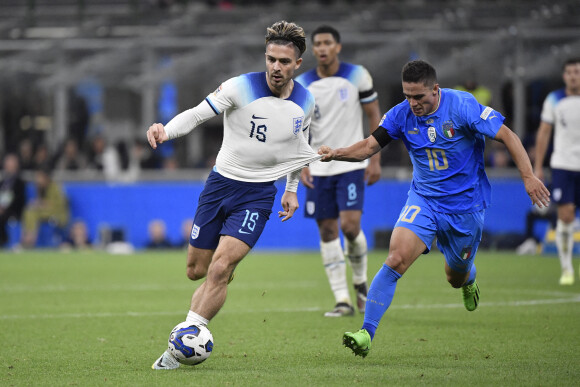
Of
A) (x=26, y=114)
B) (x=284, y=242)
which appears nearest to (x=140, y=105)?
(x=26, y=114)

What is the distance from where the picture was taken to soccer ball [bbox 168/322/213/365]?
22.0ft

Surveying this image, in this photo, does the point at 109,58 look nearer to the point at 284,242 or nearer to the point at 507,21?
the point at 284,242

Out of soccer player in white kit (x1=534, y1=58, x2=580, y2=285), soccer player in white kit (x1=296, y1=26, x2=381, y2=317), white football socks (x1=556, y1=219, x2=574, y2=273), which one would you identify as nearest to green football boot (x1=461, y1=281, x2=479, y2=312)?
soccer player in white kit (x1=296, y1=26, x2=381, y2=317)

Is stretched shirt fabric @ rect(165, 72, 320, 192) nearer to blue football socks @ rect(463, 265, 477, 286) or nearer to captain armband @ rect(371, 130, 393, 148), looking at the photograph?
captain armband @ rect(371, 130, 393, 148)

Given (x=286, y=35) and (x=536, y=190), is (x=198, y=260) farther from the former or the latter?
(x=536, y=190)

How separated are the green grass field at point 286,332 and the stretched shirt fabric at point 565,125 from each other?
5.33ft

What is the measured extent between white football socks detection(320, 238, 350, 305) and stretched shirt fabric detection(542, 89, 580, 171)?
13.5ft

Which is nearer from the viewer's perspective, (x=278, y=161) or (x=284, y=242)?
(x=278, y=161)

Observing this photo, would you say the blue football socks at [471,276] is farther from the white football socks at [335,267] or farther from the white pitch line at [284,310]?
the white pitch line at [284,310]

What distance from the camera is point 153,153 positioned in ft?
74.9

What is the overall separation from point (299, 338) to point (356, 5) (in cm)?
1917

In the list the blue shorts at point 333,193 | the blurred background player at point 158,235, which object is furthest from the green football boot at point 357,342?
the blurred background player at point 158,235

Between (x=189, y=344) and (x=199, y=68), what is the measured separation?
660 inches

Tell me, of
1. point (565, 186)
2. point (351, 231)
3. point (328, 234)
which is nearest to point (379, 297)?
point (351, 231)
